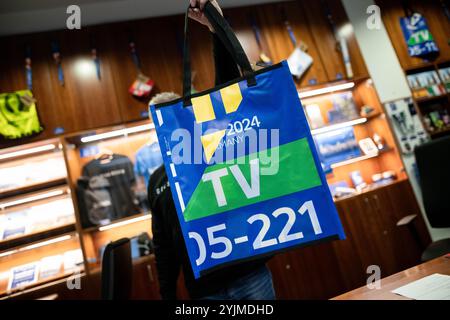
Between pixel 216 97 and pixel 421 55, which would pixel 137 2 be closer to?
pixel 216 97

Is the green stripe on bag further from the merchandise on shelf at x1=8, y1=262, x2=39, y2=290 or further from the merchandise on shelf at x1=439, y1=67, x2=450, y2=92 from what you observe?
the merchandise on shelf at x1=439, y1=67, x2=450, y2=92

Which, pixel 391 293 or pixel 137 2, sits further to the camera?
pixel 137 2

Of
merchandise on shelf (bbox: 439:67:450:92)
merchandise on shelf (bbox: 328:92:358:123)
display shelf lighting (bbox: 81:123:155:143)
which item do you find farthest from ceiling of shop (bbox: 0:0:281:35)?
merchandise on shelf (bbox: 439:67:450:92)

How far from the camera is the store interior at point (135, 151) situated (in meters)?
2.74

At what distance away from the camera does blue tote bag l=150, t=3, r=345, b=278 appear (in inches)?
26.8

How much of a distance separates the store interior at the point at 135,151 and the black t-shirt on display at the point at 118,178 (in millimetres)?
11

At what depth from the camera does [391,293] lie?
839mm

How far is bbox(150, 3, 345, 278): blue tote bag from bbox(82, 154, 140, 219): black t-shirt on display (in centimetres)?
237

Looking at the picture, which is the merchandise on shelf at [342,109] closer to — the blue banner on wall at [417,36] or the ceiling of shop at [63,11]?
the blue banner on wall at [417,36]

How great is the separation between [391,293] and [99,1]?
3.38 m

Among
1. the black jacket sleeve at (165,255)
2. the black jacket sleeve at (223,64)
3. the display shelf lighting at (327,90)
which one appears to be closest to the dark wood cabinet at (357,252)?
the display shelf lighting at (327,90)

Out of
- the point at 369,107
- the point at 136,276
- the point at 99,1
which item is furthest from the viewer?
the point at 369,107

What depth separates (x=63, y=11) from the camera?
2820 millimetres
